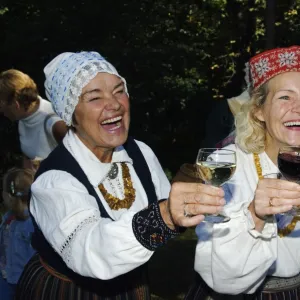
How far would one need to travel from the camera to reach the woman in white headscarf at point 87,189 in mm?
2422

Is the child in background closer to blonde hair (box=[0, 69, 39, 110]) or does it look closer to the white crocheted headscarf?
blonde hair (box=[0, 69, 39, 110])

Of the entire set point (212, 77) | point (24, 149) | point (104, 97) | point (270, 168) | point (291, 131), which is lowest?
point (212, 77)

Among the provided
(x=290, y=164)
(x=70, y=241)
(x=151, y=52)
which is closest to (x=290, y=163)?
(x=290, y=164)

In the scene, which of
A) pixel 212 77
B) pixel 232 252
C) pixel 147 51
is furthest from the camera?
pixel 212 77

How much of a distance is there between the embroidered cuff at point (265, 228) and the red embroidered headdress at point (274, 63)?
34.3 inches

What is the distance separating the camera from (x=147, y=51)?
9.58m

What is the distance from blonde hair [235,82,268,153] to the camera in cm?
311

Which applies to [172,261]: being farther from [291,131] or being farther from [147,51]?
[291,131]

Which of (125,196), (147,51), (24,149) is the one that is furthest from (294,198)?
(147,51)

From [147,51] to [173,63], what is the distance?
2.40 feet

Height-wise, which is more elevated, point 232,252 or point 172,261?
point 232,252

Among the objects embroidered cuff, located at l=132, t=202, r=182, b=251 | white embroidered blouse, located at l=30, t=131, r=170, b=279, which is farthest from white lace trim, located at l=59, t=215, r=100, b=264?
embroidered cuff, located at l=132, t=202, r=182, b=251

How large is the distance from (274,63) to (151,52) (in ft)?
22.0

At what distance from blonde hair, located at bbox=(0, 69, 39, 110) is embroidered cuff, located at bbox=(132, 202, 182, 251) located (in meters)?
3.03
